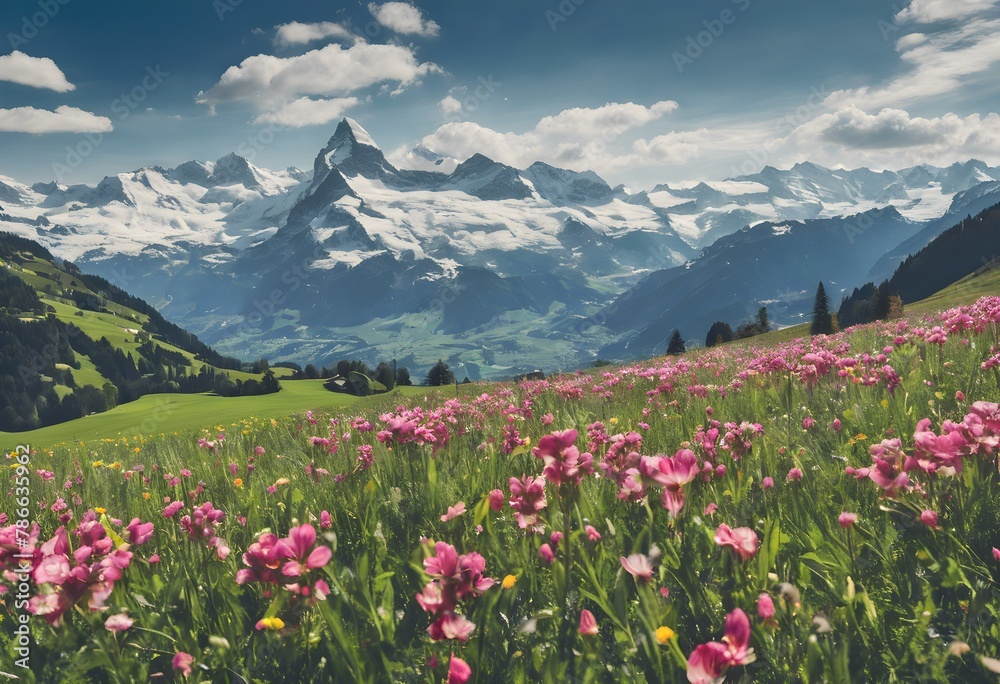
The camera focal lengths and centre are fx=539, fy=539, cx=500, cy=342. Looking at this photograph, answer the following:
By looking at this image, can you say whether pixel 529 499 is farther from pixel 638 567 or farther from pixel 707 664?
pixel 707 664

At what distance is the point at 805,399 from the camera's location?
604 cm

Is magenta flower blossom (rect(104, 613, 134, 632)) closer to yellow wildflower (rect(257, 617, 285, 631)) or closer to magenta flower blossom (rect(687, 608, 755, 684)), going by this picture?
yellow wildflower (rect(257, 617, 285, 631))

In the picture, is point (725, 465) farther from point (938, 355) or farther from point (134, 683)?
point (938, 355)

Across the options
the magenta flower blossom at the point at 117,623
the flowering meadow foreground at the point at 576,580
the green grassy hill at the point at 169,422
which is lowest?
the green grassy hill at the point at 169,422

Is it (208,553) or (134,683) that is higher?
(208,553)

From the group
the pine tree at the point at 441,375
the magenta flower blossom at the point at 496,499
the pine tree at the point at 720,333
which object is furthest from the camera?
the pine tree at the point at 720,333

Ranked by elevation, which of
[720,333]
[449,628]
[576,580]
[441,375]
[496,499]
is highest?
[496,499]

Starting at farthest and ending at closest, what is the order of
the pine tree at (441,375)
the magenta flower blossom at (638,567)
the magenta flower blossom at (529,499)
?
the pine tree at (441,375)
the magenta flower blossom at (529,499)
the magenta flower blossom at (638,567)

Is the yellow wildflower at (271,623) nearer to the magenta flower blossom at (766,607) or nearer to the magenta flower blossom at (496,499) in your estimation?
the magenta flower blossom at (496,499)

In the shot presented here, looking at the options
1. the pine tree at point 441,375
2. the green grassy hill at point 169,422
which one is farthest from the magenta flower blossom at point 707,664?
the pine tree at point 441,375

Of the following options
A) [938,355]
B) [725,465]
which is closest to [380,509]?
[725,465]

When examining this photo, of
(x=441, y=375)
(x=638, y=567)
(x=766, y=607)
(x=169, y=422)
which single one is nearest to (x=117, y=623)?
(x=638, y=567)

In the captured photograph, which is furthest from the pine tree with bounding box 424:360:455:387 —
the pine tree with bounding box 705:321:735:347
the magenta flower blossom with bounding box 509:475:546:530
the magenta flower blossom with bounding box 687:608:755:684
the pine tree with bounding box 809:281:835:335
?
the magenta flower blossom with bounding box 687:608:755:684

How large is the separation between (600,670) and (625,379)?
8607 millimetres
